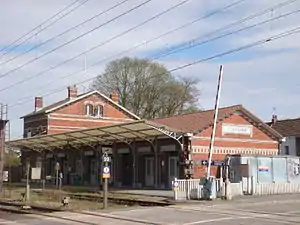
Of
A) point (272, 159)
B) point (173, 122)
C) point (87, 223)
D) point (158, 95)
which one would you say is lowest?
point (87, 223)

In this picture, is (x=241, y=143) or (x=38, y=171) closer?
(x=38, y=171)

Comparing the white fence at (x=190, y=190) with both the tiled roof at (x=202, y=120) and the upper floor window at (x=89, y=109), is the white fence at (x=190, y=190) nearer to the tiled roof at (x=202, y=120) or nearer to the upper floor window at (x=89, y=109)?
the tiled roof at (x=202, y=120)

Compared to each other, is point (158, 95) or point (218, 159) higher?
point (158, 95)

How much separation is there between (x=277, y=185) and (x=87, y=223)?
17.9 meters

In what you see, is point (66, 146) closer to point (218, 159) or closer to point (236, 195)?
point (218, 159)

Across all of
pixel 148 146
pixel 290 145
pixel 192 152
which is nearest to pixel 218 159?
pixel 192 152

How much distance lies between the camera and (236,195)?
29.8 meters

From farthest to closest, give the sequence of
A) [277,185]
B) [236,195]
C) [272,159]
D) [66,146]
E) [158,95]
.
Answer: [158,95] → [66,146] → [272,159] → [277,185] → [236,195]

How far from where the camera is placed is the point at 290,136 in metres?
59.2

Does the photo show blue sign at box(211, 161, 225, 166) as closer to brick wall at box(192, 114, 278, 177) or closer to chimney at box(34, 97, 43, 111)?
brick wall at box(192, 114, 278, 177)

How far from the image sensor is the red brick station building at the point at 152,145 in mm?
38344

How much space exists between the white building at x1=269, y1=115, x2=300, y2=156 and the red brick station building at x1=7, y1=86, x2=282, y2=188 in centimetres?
1492

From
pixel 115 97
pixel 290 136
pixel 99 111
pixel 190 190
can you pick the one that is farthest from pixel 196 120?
pixel 115 97

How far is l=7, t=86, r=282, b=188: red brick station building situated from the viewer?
3834 cm
